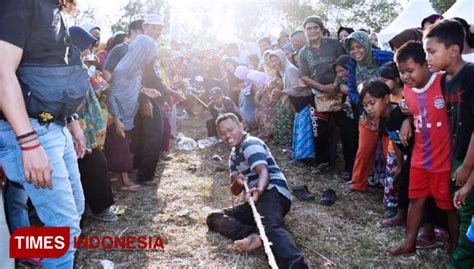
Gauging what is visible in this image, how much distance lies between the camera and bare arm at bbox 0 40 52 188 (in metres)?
1.31

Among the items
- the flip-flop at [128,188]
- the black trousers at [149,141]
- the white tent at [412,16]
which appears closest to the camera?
the flip-flop at [128,188]

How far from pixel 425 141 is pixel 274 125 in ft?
11.5

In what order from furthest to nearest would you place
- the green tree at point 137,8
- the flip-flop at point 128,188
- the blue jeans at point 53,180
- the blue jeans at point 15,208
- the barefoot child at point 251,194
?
the green tree at point 137,8 < the flip-flop at point 128,188 < the barefoot child at point 251,194 < the blue jeans at point 15,208 < the blue jeans at point 53,180

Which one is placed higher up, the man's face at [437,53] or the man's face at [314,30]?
the man's face at [314,30]

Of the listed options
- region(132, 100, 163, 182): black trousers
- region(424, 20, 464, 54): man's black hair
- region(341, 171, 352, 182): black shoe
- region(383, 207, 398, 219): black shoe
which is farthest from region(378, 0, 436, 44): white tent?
region(424, 20, 464, 54): man's black hair

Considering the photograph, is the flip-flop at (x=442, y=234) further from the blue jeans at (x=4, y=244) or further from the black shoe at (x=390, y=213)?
the blue jeans at (x=4, y=244)

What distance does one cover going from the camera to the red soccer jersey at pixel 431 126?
246cm

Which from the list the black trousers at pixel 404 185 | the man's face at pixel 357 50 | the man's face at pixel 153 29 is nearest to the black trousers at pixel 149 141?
the man's face at pixel 153 29

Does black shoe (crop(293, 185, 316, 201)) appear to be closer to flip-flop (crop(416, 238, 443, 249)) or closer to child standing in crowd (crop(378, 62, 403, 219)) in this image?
child standing in crowd (crop(378, 62, 403, 219))

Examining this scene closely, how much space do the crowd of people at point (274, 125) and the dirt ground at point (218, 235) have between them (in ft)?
0.38

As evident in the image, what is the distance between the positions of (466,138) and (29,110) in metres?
2.21

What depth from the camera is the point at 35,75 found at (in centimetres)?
150

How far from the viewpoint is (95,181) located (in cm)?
310

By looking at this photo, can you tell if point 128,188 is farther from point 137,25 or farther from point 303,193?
point 137,25
